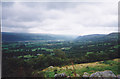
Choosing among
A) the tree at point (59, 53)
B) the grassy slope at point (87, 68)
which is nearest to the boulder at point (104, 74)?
the grassy slope at point (87, 68)

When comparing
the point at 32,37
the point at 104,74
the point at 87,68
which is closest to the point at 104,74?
the point at 104,74

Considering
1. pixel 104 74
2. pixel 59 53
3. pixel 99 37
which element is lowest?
pixel 104 74

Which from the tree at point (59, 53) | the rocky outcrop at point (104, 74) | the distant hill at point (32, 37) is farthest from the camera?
the distant hill at point (32, 37)

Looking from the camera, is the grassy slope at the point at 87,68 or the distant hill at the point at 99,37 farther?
the distant hill at the point at 99,37

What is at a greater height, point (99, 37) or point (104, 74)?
point (99, 37)

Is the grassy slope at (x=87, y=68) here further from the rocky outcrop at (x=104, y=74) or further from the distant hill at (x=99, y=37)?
the distant hill at (x=99, y=37)

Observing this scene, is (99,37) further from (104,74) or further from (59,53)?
(59,53)

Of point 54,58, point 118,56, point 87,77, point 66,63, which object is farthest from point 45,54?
point 118,56

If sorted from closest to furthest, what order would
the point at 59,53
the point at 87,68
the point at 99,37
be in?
the point at 87,68
the point at 59,53
the point at 99,37

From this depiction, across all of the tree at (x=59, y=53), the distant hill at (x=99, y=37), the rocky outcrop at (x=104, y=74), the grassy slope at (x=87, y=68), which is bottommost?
the rocky outcrop at (x=104, y=74)
